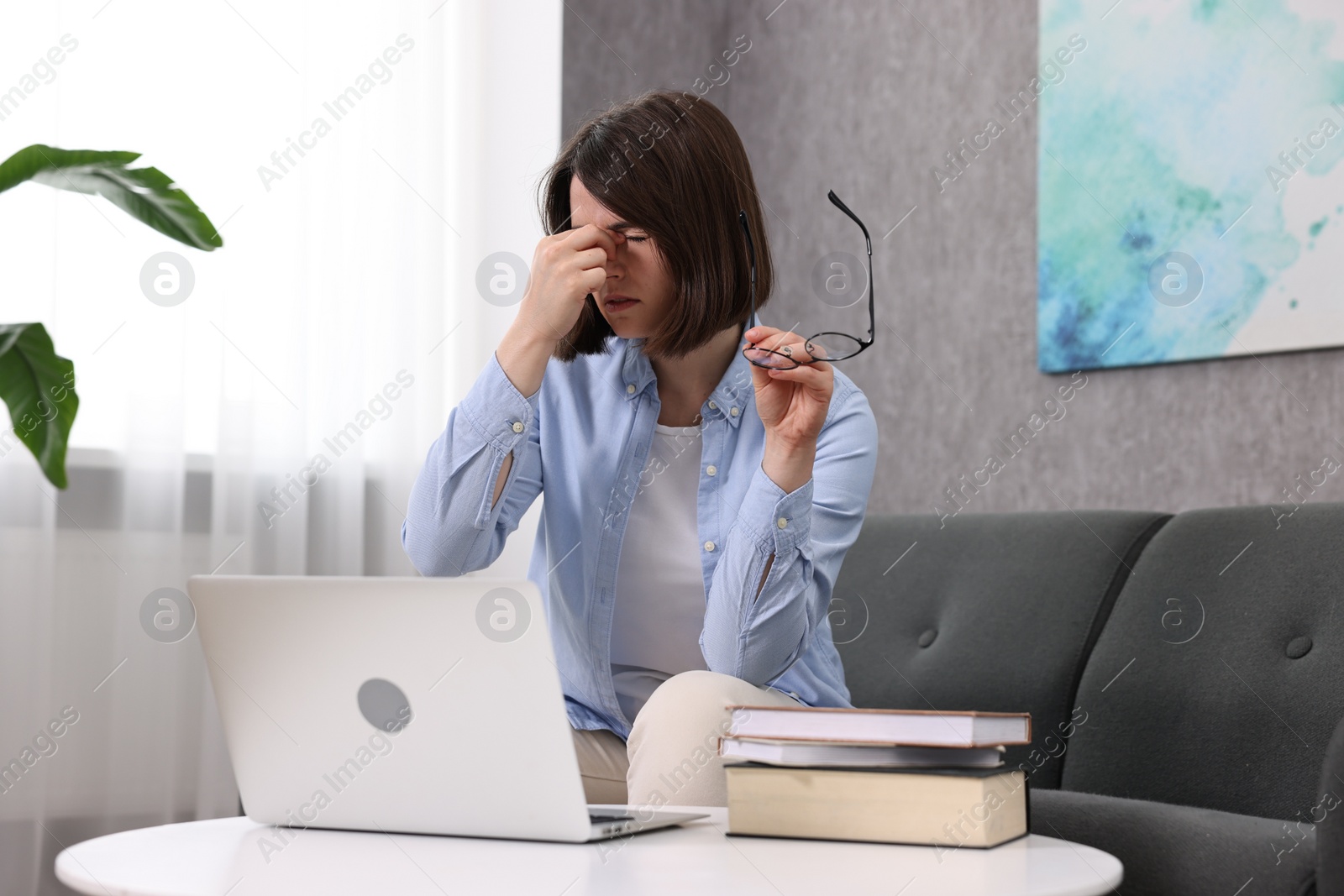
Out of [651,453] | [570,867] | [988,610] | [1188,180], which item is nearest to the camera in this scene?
[570,867]

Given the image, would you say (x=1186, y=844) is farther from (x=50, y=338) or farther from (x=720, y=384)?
(x=50, y=338)

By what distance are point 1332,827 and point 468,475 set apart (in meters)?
0.81

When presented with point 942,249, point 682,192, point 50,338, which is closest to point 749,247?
point 682,192

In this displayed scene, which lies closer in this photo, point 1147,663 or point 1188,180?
point 1147,663

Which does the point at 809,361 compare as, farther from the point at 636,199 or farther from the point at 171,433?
the point at 171,433

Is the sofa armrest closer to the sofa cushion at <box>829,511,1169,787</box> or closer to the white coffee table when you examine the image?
the white coffee table

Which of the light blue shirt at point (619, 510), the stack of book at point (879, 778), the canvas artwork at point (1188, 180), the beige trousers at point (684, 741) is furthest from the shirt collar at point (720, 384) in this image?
the canvas artwork at point (1188, 180)

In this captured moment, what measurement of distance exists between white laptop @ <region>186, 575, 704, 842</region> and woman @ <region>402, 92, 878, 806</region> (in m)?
0.37

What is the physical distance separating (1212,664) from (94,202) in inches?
70.2

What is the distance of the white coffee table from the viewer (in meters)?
0.67

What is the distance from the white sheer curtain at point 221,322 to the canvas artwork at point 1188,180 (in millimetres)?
1069

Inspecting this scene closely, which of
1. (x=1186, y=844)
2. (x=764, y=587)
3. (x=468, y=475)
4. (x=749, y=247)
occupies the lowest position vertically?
(x=1186, y=844)

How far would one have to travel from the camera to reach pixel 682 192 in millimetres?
1253

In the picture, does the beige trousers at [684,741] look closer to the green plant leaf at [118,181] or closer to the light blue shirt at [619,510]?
the light blue shirt at [619,510]
